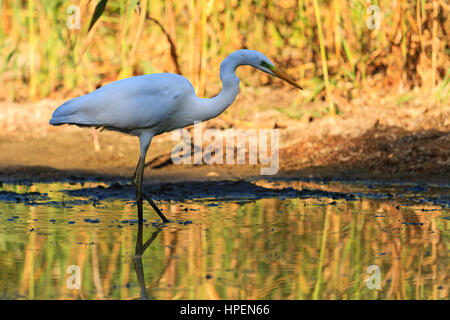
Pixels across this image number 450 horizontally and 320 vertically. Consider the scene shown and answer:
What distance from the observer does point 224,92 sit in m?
5.66

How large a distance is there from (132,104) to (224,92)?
26.7 inches

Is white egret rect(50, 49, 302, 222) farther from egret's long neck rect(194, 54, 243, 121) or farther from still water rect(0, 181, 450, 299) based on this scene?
still water rect(0, 181, 450, 299)

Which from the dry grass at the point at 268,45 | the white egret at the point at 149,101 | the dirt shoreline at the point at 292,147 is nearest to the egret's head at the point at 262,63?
the white egret at the point at 149,101

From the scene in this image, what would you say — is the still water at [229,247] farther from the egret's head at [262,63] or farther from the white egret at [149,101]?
the egret's head at [262,63]

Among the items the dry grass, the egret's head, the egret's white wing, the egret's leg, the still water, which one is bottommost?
the still water

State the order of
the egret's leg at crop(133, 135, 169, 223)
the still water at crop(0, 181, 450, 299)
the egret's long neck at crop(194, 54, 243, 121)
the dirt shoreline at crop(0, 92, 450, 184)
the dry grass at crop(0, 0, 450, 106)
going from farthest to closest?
1. the dry grass at crop(0, 0, 450, 106)
2. the dirt shoreline at crop(0, 92, 450, 184)
3. the egret's long neck at crop(194, 54, 243, 121)
4. the egret's leg at crop(133, 135, 169, 223)
5. the still water at crop(0, 181, 450, 299)

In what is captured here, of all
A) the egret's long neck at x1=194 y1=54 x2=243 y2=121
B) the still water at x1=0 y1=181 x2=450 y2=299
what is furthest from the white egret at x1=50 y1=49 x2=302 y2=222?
the still water at x1=0 y1=181 x2=450 y2=299

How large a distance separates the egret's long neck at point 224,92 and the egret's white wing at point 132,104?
0.14 metres

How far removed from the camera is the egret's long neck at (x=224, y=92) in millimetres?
5598

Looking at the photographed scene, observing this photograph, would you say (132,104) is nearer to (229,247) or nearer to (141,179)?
(141,179)

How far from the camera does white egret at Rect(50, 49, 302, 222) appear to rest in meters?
5.54

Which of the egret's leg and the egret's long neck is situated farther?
the egret's long neck

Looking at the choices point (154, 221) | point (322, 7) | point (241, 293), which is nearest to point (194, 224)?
point (154, 221)
